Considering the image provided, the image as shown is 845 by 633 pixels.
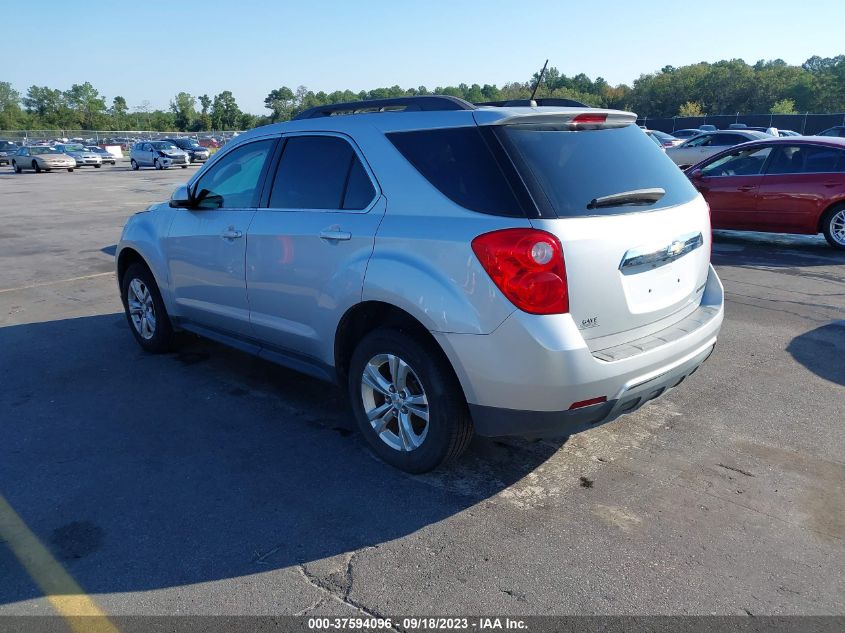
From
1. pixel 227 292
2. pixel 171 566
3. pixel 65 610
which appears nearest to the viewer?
pixel 65 610

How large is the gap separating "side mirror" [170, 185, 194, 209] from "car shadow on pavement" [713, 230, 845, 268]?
7.07 meters

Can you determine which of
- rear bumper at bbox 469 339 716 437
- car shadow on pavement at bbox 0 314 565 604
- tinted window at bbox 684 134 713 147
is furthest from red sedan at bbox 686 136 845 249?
tinted window at bbox 684 134 713 147

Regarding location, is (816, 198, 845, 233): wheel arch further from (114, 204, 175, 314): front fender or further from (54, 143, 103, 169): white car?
(54, 143, 103, 169): white car

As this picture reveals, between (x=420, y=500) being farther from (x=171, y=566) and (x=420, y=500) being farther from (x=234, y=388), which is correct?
(x=234, y=388)

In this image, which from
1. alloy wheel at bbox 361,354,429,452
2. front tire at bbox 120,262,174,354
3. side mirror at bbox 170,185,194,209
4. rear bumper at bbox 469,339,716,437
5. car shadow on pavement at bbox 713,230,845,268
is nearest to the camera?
rear bumper at bbox 469,339,716,437

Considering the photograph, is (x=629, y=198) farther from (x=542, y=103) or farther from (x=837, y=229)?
(x=837, y=229)

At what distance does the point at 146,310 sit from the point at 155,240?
707 millimetres

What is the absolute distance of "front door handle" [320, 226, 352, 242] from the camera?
380 centimetres

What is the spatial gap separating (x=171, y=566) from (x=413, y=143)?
7.76 feet

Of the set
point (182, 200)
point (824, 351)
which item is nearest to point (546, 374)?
point (182, 200)

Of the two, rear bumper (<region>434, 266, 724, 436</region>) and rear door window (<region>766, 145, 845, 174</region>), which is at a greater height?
rear door window (<region>766, 145, 845, 174</region>)

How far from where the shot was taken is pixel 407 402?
12.0 feet

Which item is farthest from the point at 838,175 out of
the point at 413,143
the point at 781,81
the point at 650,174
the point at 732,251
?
the point at 781,81

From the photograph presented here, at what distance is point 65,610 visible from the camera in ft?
9.04
